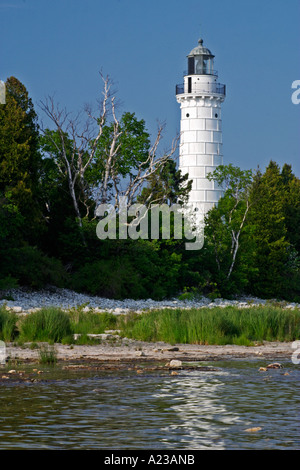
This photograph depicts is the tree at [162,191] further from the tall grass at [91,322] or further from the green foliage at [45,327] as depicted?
the green foliage at [45,327]

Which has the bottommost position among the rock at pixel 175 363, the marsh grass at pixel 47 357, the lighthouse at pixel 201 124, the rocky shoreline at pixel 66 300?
the rock at pixel 175 363

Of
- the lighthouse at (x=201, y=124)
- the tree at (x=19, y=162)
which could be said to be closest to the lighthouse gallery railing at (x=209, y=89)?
the lighthouse at (x=201, y=124)

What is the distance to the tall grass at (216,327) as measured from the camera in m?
20.1

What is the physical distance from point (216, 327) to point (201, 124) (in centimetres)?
4608

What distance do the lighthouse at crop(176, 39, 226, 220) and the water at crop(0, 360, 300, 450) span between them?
4884 cm

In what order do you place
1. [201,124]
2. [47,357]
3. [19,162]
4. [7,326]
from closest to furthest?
[47,357], [7,326], [19,162], [201,124]

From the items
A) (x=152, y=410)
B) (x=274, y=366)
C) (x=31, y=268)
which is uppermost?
(x=31, y=268)

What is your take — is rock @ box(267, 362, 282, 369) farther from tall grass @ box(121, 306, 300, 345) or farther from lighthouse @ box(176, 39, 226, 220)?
lighthouse @ box(176, 39, 226, 220)

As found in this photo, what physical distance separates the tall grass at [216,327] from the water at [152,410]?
4.62 metres

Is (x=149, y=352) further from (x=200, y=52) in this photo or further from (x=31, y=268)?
(x=200, y=52)

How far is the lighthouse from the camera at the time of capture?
63938 mm

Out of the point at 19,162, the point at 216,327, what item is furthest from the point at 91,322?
the point at 19,162


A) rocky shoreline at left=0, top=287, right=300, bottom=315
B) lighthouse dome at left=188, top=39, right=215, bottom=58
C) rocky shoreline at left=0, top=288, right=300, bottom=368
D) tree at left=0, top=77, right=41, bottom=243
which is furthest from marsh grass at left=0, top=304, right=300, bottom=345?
lighthouse dome at left=188, top=39, right=215, bottom=58

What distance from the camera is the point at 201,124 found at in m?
65.0
